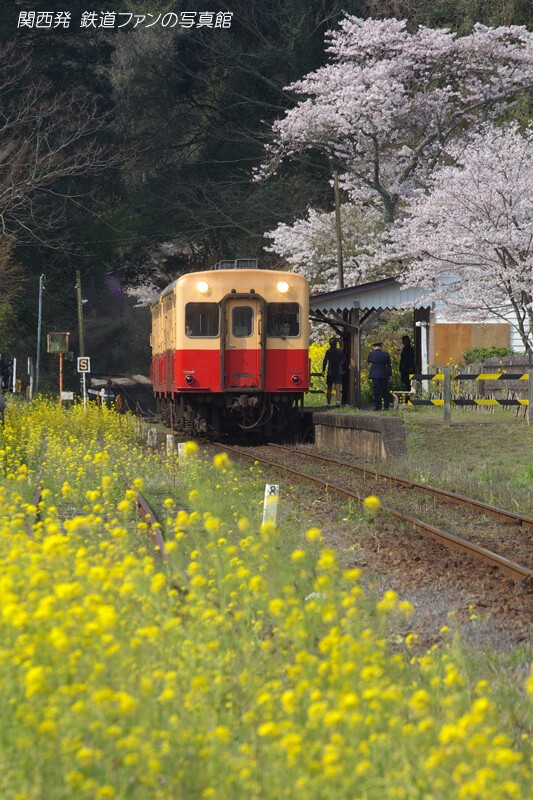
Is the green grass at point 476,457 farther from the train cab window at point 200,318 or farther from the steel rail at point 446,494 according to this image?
the train cab window at point 200,318

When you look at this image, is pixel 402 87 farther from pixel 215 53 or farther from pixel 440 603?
pixel 440 603

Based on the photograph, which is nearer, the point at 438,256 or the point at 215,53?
the point at 438,256

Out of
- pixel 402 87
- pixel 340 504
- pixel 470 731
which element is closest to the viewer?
pixel 470 731

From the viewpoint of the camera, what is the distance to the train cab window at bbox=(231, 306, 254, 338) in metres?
21.5

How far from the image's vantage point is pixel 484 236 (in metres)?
26.9

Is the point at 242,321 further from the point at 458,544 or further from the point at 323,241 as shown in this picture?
the point at 323,241

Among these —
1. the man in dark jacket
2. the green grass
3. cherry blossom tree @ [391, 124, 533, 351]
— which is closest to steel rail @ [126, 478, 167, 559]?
the green grass

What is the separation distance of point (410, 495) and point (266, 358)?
857cm

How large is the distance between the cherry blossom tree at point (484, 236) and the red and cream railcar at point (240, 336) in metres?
6.60

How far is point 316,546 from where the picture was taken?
939 cm

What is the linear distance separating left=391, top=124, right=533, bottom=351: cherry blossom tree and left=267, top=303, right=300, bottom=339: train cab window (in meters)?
6.55

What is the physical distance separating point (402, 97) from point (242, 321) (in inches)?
705

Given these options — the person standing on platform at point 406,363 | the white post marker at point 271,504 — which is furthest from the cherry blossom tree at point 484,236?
the white post marker at point 271,504

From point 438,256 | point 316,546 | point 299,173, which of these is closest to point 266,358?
point 438,256
